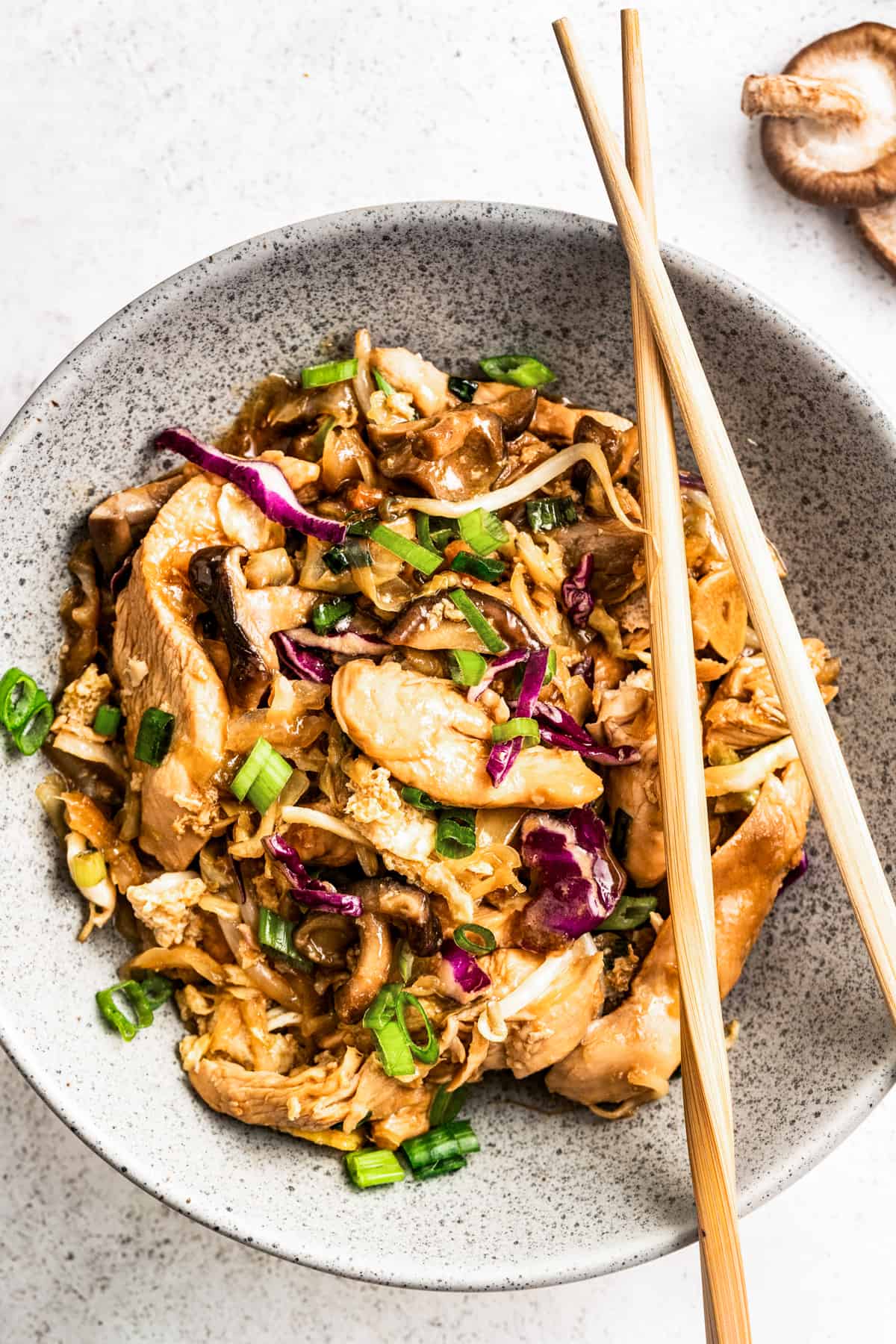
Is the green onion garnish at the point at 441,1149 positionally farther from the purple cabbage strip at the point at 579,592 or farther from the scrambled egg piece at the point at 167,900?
the purple cabbage strip at the point at 579,592

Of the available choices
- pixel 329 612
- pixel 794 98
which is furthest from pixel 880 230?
pixel 329 612

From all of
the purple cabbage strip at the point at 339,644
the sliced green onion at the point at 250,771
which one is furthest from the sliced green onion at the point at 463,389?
the sliced green onion at the point at 250,771

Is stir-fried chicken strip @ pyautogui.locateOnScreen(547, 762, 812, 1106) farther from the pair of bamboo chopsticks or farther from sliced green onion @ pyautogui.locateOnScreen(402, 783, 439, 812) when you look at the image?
sliced green onion @ pyautogui.locateOnScreen(402, 783, 439, 812)

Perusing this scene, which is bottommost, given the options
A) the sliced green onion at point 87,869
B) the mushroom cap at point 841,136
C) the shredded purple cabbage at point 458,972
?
the shredded purple cabbage at point 458,972

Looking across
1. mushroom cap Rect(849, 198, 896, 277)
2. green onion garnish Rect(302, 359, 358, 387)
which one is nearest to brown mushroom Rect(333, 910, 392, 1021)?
green onion garnish Rect(302, 359, 358, 387)

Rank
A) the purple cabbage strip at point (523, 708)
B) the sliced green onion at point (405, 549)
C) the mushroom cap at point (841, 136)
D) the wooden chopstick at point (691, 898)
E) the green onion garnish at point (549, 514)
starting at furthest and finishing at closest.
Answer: the mushroom cap at point (841, 136) → the green onion garnish at point (549, 514) → the sliced green onion at point (405, 549) → the purple cabbage strip at point (523, 708) → the wooden chopstick at point (691, 898)

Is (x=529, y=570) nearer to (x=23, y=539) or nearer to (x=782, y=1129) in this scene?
(x=23, y=539)
